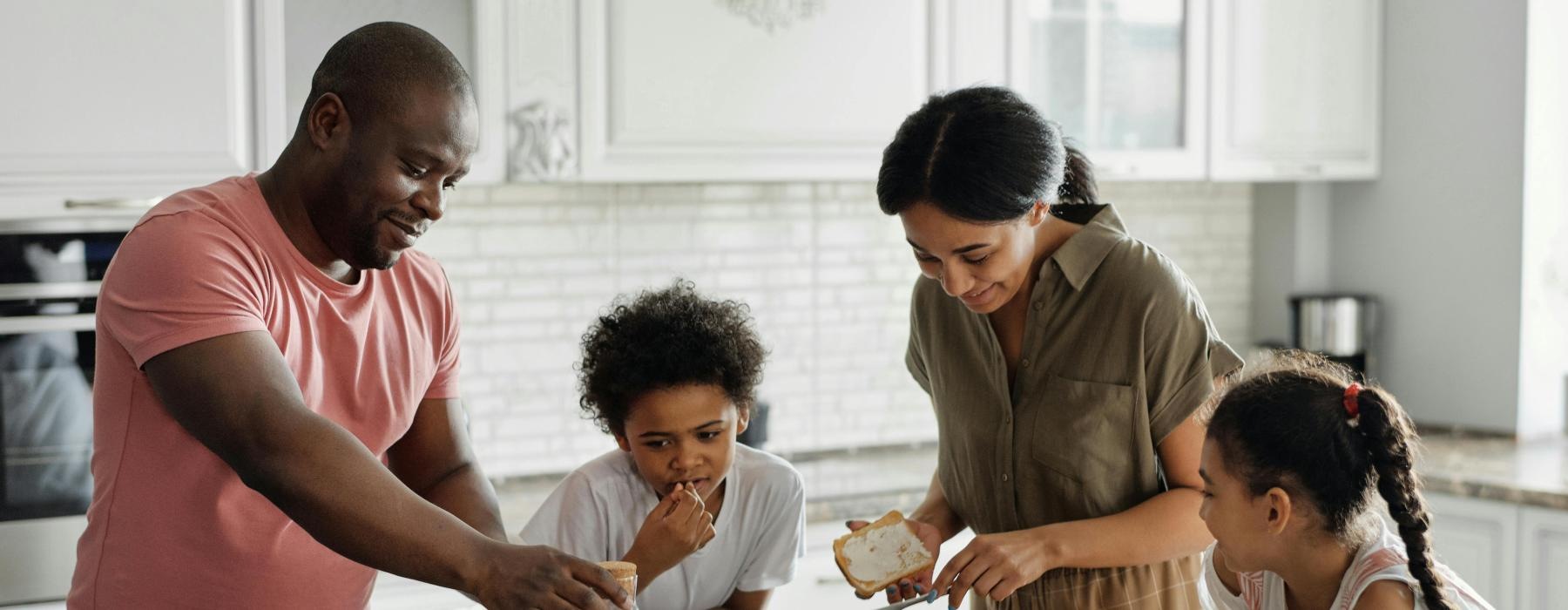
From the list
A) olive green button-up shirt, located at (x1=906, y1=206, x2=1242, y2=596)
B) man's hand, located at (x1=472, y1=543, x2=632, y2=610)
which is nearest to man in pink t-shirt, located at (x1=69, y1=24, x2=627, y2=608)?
man's hand, located at (x1=472, y1=543, x2=632, y2=610)

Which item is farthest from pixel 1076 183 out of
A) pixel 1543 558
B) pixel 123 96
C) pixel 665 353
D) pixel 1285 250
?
pixel 1285 250

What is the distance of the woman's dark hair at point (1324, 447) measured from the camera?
164 centimetres

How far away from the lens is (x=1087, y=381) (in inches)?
69.8

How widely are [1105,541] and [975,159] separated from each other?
484 mm

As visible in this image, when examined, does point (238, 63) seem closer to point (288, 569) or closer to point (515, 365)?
point (515, 365)

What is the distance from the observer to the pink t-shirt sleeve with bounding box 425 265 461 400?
1.58m

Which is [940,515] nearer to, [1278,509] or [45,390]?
[1278,509]

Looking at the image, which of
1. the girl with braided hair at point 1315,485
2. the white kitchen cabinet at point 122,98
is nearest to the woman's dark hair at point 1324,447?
the girl with braided hair at point 1315,485

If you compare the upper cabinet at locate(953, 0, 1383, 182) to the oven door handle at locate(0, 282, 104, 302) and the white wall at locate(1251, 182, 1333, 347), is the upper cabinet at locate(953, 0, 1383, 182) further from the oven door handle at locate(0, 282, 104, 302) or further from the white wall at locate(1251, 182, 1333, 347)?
the oven door handle at locate(0, 282, 104, 302)

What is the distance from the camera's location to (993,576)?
1.67 m

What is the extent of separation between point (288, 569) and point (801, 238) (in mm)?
A: 2239

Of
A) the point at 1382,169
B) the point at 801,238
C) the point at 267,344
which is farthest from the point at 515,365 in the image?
the point at 1382,169

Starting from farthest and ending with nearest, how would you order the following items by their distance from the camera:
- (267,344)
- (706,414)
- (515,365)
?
(515,365) → (706,414) → (267,344)

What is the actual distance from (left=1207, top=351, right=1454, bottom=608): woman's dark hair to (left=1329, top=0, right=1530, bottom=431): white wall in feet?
7.22
